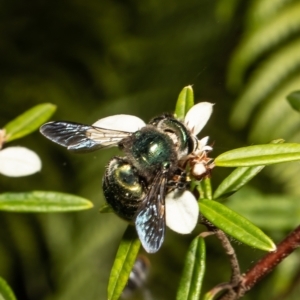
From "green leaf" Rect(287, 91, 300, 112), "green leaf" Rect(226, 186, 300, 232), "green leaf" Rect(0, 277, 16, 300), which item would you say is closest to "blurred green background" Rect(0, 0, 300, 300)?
"green leaf" Rect(226, 186, 300, 232)

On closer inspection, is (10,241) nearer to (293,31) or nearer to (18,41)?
(18,41)

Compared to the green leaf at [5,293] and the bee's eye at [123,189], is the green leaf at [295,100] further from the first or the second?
the green leaf at [5,293]

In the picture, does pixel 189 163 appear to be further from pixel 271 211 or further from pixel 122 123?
pixel 271 211

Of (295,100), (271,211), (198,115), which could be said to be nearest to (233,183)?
(198,115)

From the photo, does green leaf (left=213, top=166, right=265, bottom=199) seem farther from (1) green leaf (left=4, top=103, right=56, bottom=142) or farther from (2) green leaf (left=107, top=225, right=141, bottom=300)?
(1) green leaf (left=4, top=103, right=56, bottom=142)

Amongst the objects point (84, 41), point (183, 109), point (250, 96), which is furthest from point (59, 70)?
point (183, 109)


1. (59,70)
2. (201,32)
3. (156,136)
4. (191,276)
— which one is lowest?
(191,276)
